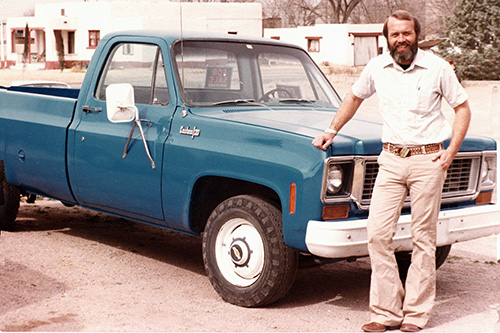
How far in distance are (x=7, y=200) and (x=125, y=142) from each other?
6.48ft

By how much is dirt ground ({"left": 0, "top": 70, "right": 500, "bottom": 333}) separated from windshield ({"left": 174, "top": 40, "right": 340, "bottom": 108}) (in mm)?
1374

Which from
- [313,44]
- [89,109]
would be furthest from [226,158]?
[313,44]

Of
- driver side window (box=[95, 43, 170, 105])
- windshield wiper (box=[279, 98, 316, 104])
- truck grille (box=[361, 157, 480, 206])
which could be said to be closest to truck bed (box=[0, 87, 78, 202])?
driver side window (box=[95, 43, 170, 105])

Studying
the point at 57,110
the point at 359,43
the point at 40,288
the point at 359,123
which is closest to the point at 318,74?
the point at 359,123

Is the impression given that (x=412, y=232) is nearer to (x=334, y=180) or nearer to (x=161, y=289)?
(x=334, y=180)

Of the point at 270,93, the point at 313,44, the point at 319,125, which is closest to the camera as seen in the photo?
the point at 319,125

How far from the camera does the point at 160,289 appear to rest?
20.9 ft

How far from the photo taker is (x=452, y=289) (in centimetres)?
669

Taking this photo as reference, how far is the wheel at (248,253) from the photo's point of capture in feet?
18.8

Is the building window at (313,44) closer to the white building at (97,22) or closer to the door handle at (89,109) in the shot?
the white building at (97,22)

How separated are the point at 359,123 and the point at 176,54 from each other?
4.84 ft

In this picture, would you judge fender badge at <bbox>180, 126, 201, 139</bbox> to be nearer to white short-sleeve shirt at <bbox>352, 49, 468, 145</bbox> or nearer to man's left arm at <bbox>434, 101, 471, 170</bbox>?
A: white short-sleeve shirt at <bbox>352, 49, 468, 145</bbox>

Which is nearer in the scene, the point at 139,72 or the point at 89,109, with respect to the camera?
the point at 139,72

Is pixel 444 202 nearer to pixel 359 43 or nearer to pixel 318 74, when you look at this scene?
pixel 318 74
